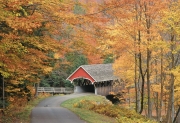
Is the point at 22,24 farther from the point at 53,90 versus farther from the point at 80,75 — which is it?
the point at 53,90

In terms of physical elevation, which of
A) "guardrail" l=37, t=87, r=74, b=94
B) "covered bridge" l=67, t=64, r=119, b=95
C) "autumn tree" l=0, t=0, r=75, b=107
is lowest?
"guardrail" l=37, t=87, r=74, b=94

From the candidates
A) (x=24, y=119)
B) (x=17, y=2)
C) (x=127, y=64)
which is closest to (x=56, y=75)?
(x=127, y=64)

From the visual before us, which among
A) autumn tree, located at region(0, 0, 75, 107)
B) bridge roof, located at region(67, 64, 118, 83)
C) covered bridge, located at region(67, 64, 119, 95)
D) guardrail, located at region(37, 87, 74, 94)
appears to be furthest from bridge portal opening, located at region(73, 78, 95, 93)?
autumn tree, located at region(0, 0, 75, 107)

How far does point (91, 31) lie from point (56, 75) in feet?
115

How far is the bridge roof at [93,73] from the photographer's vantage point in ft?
145

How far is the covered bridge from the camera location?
44053 millimetres

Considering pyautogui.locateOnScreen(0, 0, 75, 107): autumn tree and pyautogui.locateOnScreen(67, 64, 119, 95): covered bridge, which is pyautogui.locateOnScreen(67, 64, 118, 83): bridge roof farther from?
pyautogui.locateOnScreen(0, 0, 75, 107): autumn tree

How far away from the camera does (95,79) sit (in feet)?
142

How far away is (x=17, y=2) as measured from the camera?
9625 mm

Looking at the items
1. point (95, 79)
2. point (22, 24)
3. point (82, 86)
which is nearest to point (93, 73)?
point (95, 79)

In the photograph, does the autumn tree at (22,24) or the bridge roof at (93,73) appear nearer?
the autumn tree at (22,24)

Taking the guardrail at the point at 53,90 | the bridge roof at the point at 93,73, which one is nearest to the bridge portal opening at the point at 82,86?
the guardrail at the point at 53,90

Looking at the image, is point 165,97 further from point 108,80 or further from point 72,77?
point 72,77

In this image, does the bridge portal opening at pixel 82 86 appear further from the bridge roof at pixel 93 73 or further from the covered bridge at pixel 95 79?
the bridge roof at pixel 93 73
